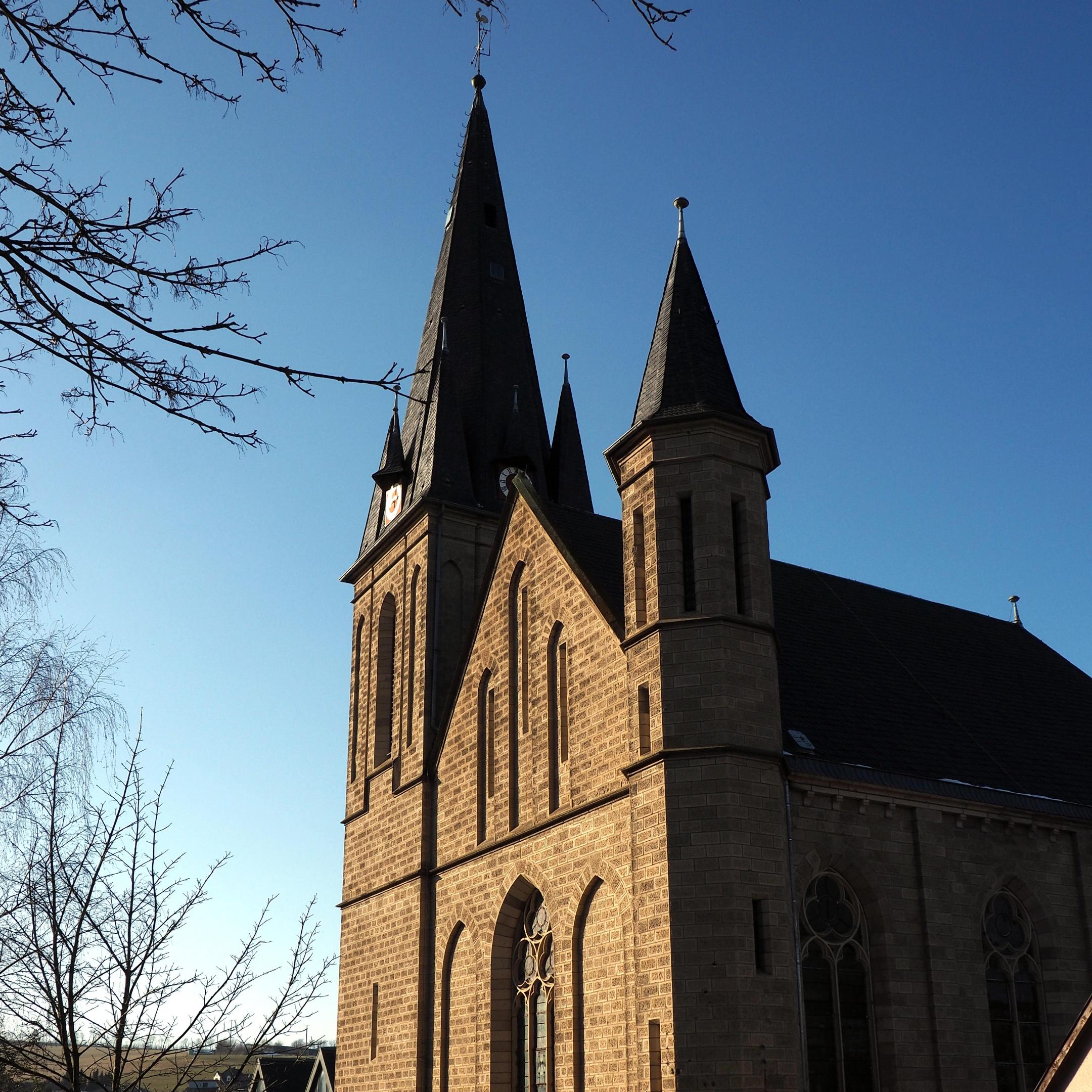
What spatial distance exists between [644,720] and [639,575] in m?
2.10

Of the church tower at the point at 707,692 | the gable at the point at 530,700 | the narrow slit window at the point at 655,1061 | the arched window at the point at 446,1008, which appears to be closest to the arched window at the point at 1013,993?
the church tower at the point at 707,692

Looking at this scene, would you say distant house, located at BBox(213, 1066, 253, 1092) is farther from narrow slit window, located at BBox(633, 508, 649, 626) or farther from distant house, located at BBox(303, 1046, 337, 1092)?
distant house, located at BBox(303, 1046, 337, 1092)

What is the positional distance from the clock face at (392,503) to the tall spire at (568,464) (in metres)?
3.53

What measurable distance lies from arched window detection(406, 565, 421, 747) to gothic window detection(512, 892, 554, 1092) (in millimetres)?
6509

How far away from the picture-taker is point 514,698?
850 inches

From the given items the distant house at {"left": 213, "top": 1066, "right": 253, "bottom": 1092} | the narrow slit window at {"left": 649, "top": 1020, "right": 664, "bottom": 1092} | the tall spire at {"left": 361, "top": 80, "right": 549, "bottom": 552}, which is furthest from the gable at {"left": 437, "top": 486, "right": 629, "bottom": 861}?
the distant house at {"left": 213, "top": 1066, "right": 253, "bottom": 1092}

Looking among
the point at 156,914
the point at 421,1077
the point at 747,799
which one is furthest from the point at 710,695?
the point at 421,1077

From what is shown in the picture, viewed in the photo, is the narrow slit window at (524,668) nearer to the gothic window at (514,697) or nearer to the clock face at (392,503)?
the gothic window at (514,697)

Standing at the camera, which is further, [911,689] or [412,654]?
[412,654]

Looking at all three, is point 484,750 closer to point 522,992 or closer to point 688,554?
point 522,992

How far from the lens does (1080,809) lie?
1998cm

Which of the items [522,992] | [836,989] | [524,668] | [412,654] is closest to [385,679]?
[412,654]

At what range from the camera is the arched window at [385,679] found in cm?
2741

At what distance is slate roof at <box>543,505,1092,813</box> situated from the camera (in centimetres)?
1891
